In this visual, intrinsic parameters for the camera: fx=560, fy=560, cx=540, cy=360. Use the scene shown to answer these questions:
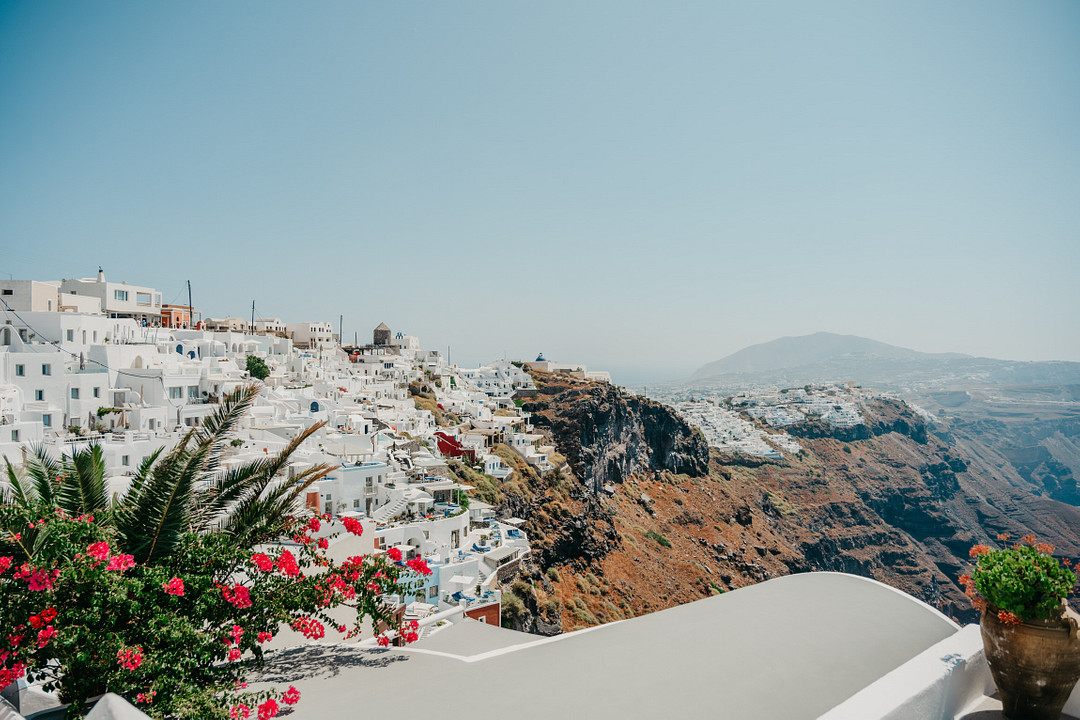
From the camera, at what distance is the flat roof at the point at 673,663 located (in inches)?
114

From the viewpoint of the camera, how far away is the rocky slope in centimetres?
2497

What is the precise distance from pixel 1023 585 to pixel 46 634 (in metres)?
4.83

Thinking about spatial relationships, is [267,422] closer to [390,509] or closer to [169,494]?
[390,509]

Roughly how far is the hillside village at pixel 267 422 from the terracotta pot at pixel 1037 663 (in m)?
8.81

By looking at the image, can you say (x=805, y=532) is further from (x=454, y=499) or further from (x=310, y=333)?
(x=310, y=333)

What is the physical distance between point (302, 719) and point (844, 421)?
90756mm

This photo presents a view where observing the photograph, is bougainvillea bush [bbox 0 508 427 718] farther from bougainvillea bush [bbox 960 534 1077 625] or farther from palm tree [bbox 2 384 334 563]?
bougainvillea bush [bbox 960 534 1077 625]

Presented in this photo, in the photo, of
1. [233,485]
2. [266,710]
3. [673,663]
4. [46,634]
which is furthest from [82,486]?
[673,663]

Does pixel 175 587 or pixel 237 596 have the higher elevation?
pixel 175 587

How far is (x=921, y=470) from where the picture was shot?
76.2m

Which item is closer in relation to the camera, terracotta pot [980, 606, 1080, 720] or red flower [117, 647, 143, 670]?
terracotta pot [980, 606, 1080, 720]

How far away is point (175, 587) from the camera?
135 inches

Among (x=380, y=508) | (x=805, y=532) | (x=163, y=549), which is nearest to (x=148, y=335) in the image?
(x=380, y=508)

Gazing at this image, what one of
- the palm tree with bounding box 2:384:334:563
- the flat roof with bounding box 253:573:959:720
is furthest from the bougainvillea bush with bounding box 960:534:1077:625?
the palm tree with bounding box 2:384:334:563
